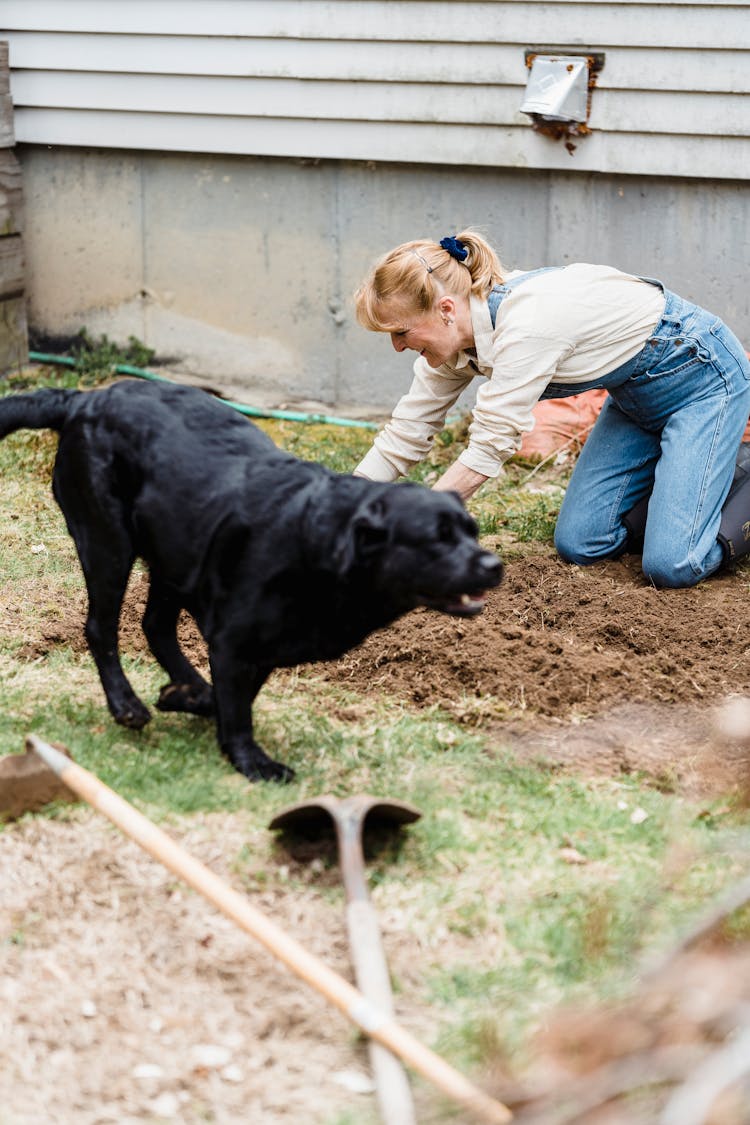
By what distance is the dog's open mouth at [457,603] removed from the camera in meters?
3.58

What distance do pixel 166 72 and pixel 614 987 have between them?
7.28 meters

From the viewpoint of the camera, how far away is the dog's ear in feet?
11.7

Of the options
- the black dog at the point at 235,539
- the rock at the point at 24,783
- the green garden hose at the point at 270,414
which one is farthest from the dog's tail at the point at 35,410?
the green garden hose at the point at 270,414

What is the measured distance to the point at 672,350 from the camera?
18.9 ft

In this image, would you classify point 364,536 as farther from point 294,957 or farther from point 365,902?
point 294,957

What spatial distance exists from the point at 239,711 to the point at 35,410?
1.20 metres

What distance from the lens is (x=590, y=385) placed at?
223 inches

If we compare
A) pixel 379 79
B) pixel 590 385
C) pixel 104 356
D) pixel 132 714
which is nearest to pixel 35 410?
pixel 132 714

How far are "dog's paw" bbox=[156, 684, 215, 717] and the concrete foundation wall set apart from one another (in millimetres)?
4377

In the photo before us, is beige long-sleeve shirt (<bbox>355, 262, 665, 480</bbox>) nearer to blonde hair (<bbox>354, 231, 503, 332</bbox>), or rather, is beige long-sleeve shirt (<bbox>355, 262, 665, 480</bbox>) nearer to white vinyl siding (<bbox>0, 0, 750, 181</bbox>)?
blonde hair (<bbox>354, 231, 503, 332</bbox>)

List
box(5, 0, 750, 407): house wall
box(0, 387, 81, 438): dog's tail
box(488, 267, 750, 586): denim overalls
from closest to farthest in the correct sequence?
Answer: box(0, 387, 81, 438): dog's tail → box(488, 267, 750, 586): denim overalls → box(5, 0, 750, 407): house wall

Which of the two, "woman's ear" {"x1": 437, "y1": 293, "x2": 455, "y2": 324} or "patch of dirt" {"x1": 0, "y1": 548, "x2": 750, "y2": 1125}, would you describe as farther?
"woman's ear" {"x1": 437, "y1": 293, "x2": 455, "y2": 324}

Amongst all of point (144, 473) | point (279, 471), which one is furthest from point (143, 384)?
point (279, 471)

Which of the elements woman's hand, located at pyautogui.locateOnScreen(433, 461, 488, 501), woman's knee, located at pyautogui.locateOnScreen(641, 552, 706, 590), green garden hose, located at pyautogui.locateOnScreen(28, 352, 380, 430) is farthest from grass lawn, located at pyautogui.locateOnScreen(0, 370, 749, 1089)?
green garden hose, located at pyautogui.locateOnScreen(28, 352, 380, 430)
